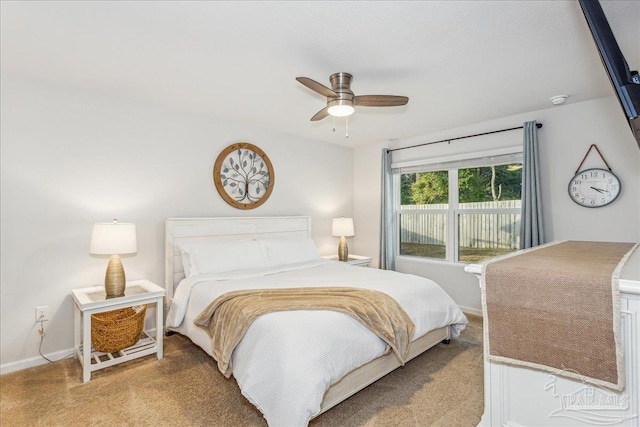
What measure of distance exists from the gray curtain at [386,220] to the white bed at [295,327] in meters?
1.19

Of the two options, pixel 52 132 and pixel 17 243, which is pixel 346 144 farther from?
pixel 17 243

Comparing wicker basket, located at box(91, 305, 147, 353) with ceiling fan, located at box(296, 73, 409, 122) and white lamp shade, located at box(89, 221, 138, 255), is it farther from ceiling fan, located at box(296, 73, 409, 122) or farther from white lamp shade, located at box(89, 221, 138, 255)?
ceiling fan, located at box(296, 73, 409, 122)

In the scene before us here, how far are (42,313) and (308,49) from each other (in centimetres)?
301

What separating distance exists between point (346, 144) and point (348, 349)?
12.1 feet

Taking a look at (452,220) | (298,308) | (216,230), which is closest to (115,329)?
(216,230)

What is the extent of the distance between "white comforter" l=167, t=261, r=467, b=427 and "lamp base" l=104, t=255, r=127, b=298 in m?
0.48

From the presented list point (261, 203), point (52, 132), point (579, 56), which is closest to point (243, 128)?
point (261, 203)

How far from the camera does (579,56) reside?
2.30 meters

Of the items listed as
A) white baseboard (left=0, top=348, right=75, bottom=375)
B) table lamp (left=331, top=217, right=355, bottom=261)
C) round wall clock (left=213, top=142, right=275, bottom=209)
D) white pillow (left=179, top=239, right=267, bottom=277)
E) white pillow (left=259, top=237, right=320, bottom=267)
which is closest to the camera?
white baseboard (left=0, top=348, right=75, bottom=375)

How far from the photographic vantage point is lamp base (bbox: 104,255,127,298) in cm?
263

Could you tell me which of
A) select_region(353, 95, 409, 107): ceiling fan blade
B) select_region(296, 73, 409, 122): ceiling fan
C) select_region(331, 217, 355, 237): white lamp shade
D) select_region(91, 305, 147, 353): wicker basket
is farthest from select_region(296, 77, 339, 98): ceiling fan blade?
select_region(331, 217, 355, 237): white lamp shade

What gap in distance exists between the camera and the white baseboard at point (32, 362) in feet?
8.29

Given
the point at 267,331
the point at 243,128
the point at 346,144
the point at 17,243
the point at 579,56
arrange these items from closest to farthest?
the point at 267,331 → the point at 579,56 → the point at 17,243 → the point at 243,128 → the point at 346,144

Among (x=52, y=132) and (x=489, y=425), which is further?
(x=52, y=132)
